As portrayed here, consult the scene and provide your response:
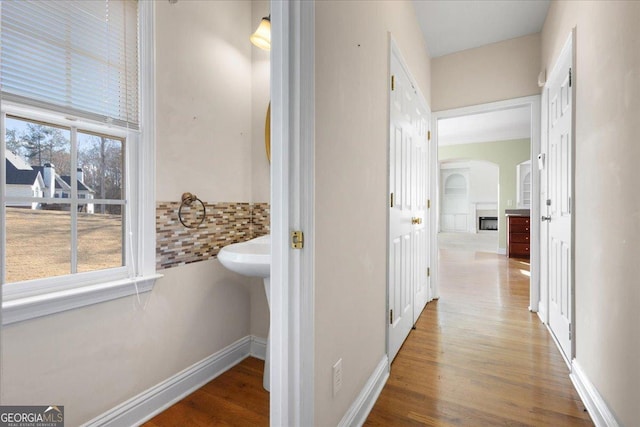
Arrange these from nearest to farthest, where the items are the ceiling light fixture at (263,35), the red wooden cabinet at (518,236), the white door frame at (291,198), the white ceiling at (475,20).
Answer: the white door frame at (291,198) → the ceiling light fixture at (263,35) → the white ceiling at (475,20) → the red wooden cabinet at (518,236)

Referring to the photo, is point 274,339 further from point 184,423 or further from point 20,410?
point 20,410

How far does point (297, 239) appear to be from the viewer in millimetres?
1147

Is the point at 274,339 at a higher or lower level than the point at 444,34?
lower

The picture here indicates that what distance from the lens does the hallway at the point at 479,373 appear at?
1657mm

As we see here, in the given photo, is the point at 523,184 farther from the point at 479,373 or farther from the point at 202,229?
the point at 202,229

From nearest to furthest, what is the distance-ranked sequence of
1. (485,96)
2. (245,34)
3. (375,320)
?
(375,320)
(245,34)
(485,96)

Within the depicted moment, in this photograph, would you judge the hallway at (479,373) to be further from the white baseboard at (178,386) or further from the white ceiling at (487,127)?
the white ceiling at (487,127)

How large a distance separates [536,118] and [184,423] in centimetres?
357

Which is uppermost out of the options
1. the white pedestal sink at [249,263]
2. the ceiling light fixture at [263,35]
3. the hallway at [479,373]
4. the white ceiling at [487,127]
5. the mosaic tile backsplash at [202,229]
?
the white ceiling at [487,127]

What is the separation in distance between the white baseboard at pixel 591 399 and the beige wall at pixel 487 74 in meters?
2.42

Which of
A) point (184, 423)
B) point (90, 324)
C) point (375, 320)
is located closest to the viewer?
point (90, 324)

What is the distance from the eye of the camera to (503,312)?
3119 millimetres

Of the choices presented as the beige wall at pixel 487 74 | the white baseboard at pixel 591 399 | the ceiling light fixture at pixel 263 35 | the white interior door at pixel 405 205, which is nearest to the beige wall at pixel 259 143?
the ceiling light fixture at pixel 263 35

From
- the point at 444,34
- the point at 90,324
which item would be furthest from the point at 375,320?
the point at 444,34
